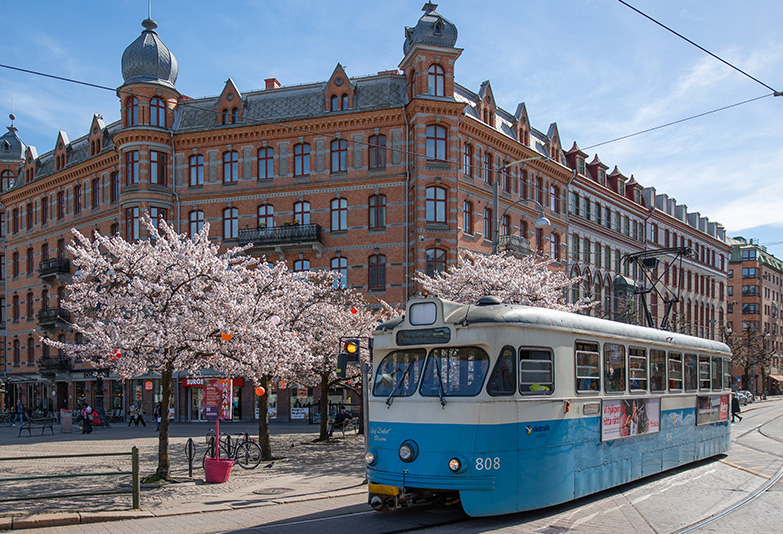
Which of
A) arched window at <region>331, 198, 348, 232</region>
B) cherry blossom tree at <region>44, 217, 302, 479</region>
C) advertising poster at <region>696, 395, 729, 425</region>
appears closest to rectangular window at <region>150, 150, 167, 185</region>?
Result: arched window at <region>331, 198, 348, 232</region>

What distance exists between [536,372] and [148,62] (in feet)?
119

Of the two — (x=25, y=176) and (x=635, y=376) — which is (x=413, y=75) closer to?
(x=635, y=376)

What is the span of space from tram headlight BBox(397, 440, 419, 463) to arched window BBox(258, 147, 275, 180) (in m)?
31.2

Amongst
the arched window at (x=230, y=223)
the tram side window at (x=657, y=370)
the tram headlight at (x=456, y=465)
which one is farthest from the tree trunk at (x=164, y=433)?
the arched window at (x=230, y=223)

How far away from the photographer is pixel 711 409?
16.9m

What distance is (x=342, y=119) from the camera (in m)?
38.1

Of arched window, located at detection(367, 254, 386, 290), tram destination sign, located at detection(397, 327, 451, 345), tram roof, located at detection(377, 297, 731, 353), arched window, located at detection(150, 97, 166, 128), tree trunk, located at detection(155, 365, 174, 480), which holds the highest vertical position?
arched window, located at detection(150, 97, 166, 128)

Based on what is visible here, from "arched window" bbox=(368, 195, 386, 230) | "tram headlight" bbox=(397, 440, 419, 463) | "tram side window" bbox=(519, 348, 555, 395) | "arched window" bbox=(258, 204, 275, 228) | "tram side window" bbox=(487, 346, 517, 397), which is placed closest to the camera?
"tram side window" bbox=(487, 346, 517, 397)

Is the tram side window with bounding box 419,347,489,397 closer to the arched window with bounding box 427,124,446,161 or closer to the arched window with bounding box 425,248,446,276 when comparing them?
the arched window with bounding box 425,248,446,276

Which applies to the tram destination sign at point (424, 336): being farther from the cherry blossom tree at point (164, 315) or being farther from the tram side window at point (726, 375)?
the tram side window at point (726, 375)

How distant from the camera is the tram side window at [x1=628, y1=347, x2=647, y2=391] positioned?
41.3 feet

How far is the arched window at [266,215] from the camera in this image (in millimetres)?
39312

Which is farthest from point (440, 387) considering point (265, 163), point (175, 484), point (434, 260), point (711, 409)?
point (265, 163)

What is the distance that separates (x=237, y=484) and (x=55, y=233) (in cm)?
3924
